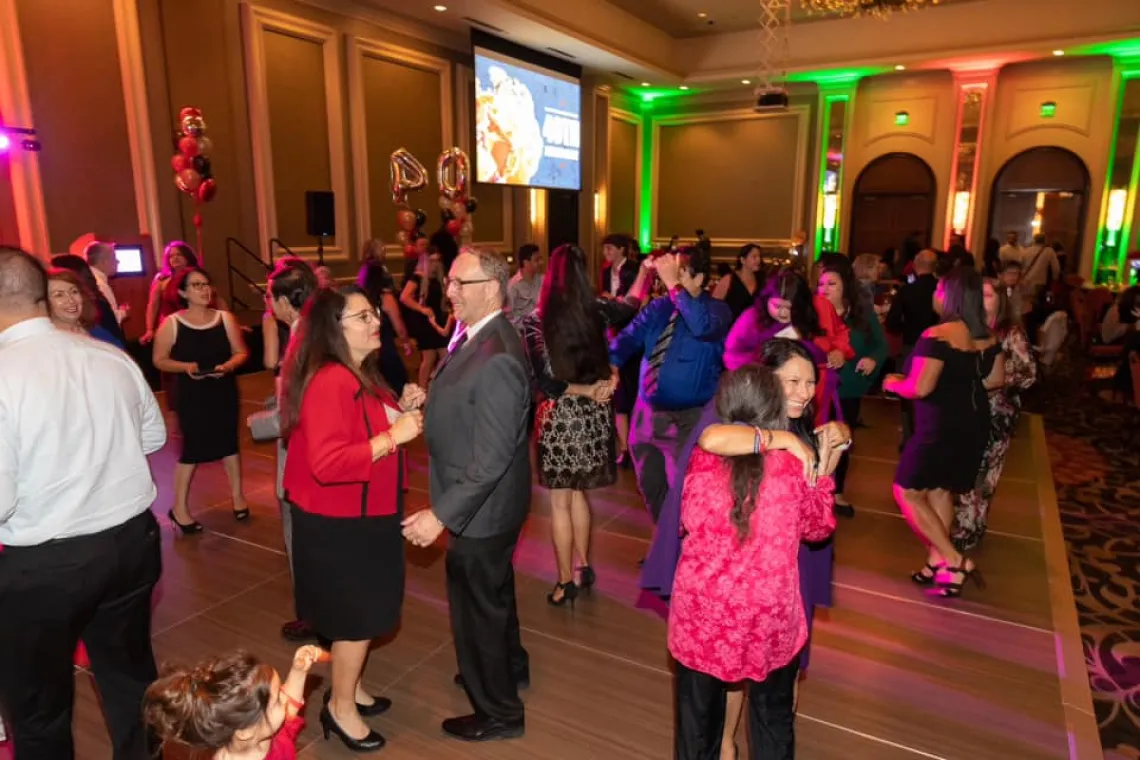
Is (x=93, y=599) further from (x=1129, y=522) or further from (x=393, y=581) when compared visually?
(x=1129, y=522)

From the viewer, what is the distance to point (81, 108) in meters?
7.30

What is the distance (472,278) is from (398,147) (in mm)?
9183

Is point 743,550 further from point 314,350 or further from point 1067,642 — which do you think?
point 1067,642

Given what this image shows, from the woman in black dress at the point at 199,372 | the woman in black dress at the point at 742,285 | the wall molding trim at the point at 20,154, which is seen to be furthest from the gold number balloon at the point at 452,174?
the woman in black dress at the point at 199,372

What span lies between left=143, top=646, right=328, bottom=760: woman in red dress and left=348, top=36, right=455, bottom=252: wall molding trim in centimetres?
936

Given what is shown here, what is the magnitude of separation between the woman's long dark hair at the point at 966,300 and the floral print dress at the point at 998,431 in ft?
1.92

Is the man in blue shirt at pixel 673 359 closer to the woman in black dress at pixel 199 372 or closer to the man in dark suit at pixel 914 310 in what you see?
the woman in black dress at pixel 199 372

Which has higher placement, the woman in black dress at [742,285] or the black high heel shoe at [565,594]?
the woman in black dress at [742,285]

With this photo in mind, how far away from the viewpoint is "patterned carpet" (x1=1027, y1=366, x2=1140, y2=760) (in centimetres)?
288

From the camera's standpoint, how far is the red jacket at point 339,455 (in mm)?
1992

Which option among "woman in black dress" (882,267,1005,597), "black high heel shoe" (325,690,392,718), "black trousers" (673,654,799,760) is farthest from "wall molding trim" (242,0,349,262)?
"black trousers" (673,654,799,760)

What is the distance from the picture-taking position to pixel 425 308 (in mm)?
6676

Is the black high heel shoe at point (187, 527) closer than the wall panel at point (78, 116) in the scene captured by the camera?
Yes

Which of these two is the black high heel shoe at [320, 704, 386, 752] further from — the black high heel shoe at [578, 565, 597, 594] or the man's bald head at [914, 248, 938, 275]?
the man's bald head at [914, 248, 938, 275]
